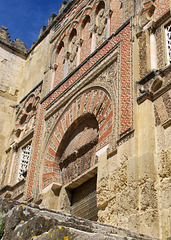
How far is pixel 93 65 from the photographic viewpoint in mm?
7117

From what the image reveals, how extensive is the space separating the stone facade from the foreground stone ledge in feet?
4.51

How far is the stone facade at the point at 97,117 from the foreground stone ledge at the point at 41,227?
4.51 feet

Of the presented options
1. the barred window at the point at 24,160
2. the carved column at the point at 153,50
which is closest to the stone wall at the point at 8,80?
the barred window at the point at 24,160

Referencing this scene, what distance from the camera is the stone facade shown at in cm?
489

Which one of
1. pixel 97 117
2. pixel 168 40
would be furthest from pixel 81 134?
pixel 168 40

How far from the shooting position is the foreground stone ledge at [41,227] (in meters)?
2.62

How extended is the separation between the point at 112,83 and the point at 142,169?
6.33ft

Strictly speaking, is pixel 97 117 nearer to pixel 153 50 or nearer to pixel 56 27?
pixel 153 50

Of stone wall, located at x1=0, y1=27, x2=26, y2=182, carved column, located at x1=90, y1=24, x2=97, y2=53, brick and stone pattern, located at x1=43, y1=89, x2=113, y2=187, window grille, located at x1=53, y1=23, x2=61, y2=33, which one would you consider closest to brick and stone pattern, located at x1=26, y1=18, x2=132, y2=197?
brick and stone pattern, located at x1=43, y1=89, x2=113, y2=187

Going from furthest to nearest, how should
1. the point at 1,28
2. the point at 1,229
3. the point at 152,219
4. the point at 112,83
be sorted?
the point at 1,28 → the point at 112,83 → the point at 152,219 → the point at 1,229

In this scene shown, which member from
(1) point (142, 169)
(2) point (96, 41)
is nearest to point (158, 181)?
(1) point (142, 169)

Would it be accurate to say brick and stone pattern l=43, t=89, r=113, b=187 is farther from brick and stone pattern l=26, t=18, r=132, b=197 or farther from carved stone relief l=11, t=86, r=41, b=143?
carved stone relief l=11, t=86, r=41, b=143

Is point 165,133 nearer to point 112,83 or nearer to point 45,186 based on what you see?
point 112,83

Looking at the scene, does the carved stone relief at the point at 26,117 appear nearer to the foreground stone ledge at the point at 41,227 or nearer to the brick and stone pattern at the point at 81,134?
the brick and stone pattern at the point at 81,134
